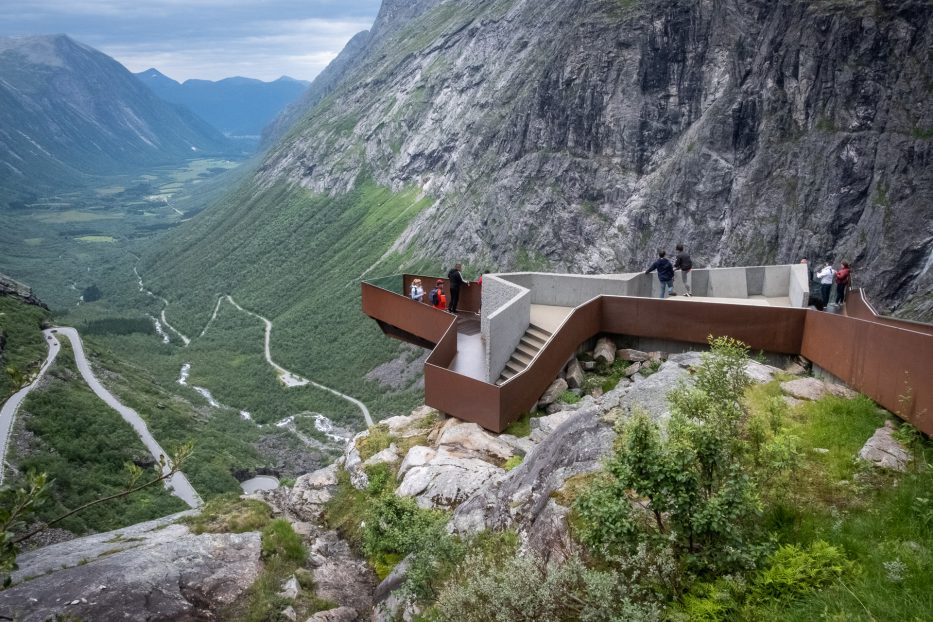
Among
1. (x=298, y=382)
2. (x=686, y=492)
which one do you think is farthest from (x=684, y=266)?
(x=298, y=382)

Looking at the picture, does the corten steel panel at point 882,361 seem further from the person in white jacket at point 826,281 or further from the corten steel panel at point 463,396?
the corten steel panel at point 463,396

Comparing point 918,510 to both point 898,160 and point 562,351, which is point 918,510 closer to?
point 562,351

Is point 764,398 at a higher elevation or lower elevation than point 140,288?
higher

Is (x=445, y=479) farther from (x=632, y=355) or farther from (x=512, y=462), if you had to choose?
(x=632, y=355)

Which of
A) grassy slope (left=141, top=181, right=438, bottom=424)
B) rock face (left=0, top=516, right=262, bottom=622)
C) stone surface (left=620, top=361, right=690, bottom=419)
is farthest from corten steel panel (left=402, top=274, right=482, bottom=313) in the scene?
grassy slope (left=141, top=181, right=438, bottom=424)

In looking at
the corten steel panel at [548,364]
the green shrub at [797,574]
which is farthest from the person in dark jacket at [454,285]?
the green shrub at [797,574]

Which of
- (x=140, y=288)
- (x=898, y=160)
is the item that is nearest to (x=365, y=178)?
(x=140, y=288)
